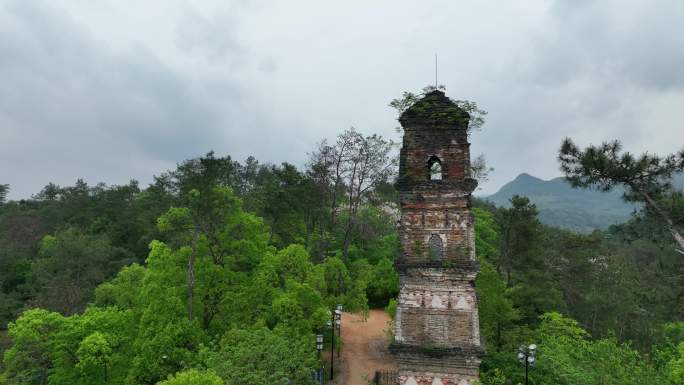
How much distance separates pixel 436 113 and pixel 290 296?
31.8ft

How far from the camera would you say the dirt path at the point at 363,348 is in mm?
20169

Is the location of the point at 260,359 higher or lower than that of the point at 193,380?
lower

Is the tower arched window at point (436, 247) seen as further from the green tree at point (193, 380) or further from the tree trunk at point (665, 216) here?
the tree trunk at point (665, 216)

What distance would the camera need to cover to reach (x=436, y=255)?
11.0m

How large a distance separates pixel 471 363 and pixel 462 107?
7.04 metres

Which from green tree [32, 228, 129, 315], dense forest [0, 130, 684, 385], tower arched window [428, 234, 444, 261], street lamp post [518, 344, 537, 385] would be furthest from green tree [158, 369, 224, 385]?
green tree [32, 228, 129, 315]

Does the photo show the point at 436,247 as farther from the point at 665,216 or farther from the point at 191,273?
the point at 191,273

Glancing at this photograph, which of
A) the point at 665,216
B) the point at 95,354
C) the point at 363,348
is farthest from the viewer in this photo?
the point at 363,348

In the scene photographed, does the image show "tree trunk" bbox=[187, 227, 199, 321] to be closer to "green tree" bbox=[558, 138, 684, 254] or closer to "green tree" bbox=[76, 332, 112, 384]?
"green tree" bbox=[76, 332, 112, 384]

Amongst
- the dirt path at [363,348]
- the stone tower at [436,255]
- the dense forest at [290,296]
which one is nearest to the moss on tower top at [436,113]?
the stone tower at [436,255]

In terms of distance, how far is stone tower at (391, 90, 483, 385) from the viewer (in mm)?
10594

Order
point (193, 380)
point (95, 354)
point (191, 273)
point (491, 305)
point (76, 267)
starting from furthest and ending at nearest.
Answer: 1. point (76, 267)
2. point (491, 305)
3. point (191, 273)
4. point (95, 354)
5. point (193, 380)

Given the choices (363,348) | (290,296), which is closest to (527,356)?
(290,296)

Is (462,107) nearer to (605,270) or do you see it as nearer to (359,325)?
(359,325)
